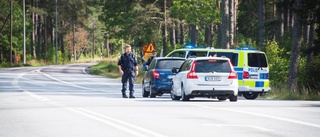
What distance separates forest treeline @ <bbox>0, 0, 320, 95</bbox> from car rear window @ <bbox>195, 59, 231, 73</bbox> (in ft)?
20.5

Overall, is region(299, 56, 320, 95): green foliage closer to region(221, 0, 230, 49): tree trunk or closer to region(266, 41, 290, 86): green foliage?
region(266, 41, 290, 86): green foliage

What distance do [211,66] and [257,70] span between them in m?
4.53

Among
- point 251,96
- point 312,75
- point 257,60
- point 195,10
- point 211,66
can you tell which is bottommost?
point 251,96

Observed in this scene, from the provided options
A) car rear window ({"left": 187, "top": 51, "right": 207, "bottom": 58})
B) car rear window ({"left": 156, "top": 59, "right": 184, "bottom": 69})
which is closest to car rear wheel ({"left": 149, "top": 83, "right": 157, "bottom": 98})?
car rear window ({"left": 156, "top": 59, "right": 184, "bottom": 69})

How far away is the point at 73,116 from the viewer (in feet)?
58.8

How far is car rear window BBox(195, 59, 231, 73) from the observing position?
25.1m

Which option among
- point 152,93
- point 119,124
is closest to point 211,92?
point 152,93

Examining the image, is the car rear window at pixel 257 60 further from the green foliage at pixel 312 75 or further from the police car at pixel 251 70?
the green foliage at pixel 312 75

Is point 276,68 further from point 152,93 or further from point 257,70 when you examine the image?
point 152,93

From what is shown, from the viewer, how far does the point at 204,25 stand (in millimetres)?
76938

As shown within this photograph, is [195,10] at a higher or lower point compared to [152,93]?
higher

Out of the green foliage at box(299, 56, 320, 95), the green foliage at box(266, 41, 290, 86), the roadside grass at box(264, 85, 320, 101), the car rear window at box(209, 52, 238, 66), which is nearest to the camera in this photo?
the roadside grass at box(264, 85, 320, 101)

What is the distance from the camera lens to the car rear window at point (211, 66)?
987 inches

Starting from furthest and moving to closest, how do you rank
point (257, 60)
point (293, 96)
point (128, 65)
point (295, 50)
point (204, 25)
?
1. point (204, 25)
2. point (295, 50)
3. point (257, 60)
4. point (293, 96)
5. point (128, 65)
